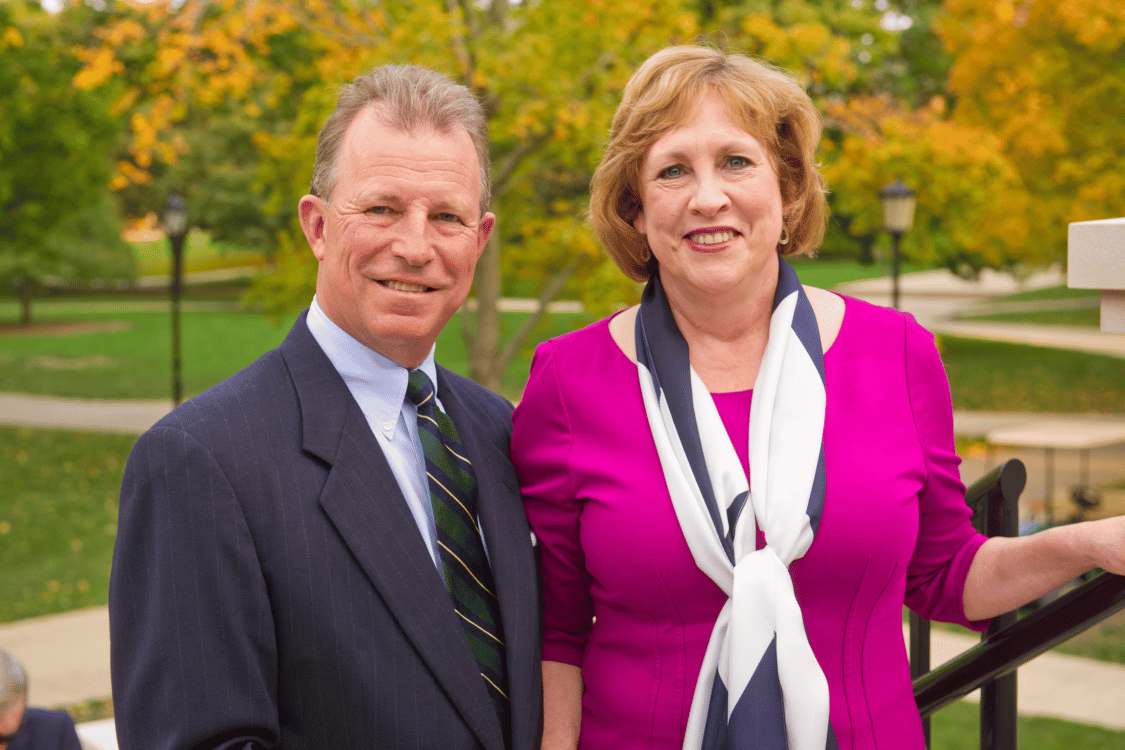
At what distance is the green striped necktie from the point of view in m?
2.04

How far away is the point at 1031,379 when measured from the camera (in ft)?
81.8

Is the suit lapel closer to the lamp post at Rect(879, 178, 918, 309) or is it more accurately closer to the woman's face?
the woman's face

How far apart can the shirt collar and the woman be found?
0.38m

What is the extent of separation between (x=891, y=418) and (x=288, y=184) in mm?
9294

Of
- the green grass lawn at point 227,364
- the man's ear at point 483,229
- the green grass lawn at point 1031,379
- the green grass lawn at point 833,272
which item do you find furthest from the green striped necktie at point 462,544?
the green grass lawn at point 833,272

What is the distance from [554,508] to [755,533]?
0.44m

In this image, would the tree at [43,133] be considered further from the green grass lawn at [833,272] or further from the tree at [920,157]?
the green grass lawn at [833,272]

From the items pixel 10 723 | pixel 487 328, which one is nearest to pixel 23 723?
pixel 10 723

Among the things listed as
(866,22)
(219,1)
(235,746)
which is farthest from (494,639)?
(866,22)

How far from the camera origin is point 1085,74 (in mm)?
15633

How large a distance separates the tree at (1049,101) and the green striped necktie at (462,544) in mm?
14130

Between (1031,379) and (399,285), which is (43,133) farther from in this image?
(1031,379)

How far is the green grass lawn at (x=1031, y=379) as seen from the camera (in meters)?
21.6

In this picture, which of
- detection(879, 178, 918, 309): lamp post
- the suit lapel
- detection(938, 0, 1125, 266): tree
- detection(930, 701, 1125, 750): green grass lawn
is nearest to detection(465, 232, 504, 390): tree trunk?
detection(930, 701, 1125, 750): green grass lawn
